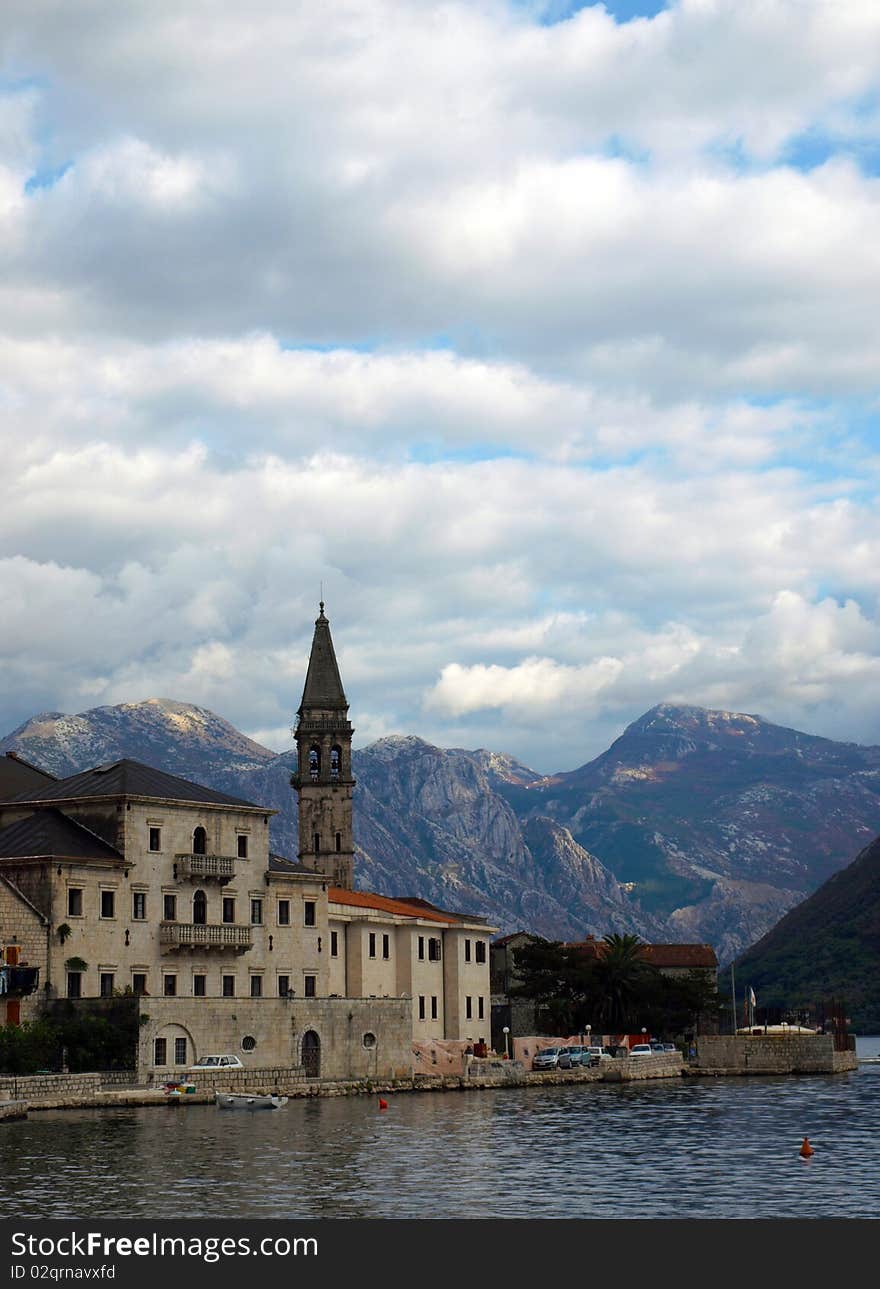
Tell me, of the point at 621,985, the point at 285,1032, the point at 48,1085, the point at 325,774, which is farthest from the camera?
the point at 325,774

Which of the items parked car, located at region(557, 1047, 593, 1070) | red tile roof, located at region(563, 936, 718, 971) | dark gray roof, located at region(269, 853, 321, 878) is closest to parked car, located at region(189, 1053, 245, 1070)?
dark gray roof, located at region(269, 853, 321, 878)

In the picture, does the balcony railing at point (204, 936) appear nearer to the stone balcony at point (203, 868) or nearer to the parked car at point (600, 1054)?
the stone balcony at point (203, 868)

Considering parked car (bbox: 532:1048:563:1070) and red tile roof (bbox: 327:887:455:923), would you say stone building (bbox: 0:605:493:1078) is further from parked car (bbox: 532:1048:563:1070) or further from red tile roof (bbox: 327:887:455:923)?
parked car (bbox: 532:1048:563:1070)

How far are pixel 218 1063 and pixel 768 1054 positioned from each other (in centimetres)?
4982

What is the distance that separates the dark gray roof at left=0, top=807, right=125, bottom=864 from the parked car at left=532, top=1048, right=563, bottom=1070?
108 ft

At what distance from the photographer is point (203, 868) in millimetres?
93062

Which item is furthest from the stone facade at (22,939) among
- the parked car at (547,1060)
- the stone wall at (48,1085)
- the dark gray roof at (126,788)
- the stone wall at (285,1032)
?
the parked car at (547,1060)

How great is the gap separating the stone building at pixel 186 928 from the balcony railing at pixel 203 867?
0.09 m

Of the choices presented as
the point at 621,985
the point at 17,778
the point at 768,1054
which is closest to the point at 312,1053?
the point at 17,778

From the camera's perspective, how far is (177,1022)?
278ft

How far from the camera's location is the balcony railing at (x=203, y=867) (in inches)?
3639

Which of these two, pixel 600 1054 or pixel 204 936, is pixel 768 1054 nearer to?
pixel 600 1054
